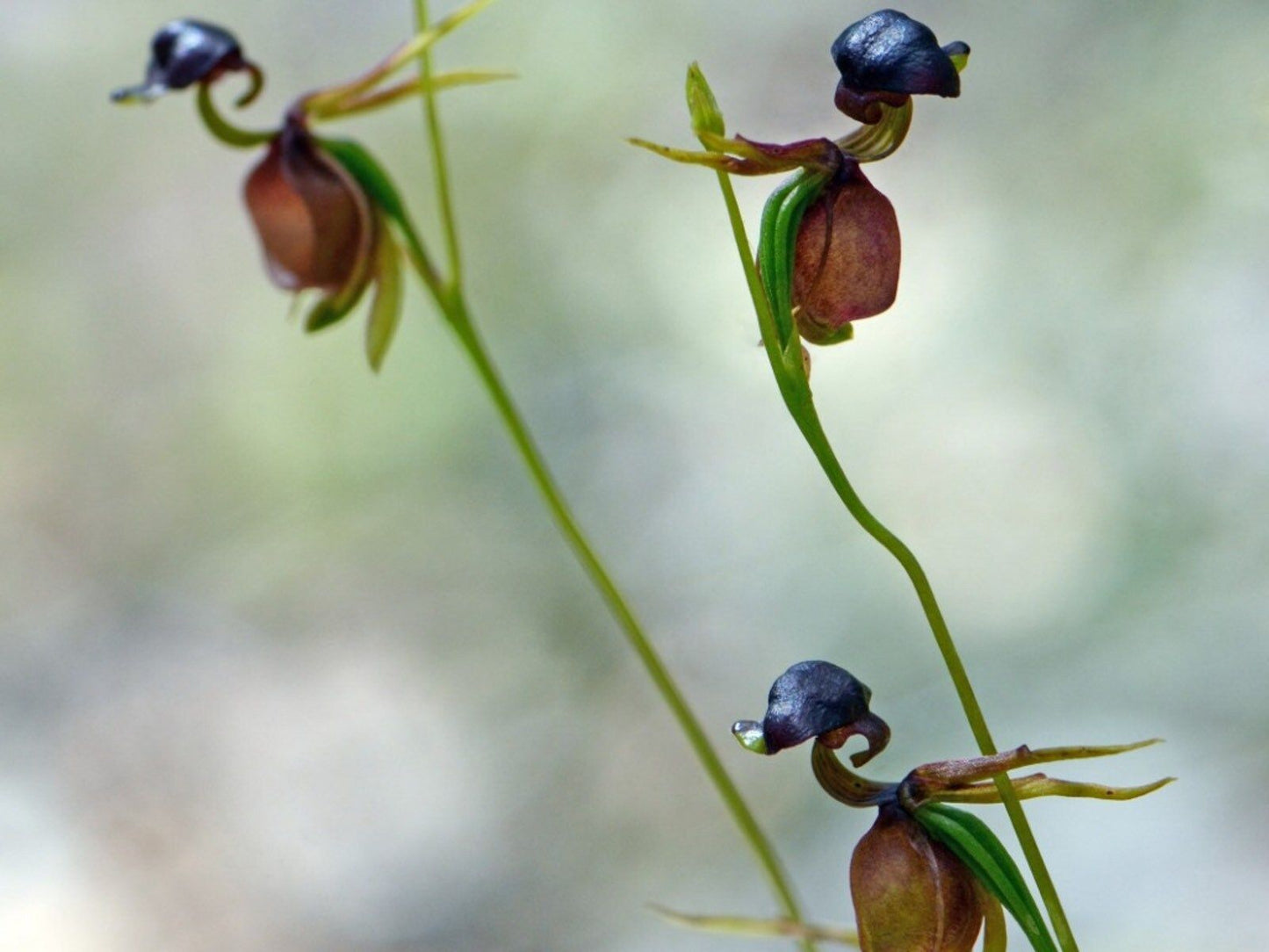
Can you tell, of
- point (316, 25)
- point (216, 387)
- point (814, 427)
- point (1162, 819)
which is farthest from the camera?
point (316, 25)

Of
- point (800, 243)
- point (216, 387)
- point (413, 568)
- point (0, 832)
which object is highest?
point (216, 387)

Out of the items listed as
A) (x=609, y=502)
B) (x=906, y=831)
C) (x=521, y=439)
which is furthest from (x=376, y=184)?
(x=609, y=502)

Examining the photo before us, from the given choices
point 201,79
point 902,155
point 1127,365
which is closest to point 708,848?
point 1127,365

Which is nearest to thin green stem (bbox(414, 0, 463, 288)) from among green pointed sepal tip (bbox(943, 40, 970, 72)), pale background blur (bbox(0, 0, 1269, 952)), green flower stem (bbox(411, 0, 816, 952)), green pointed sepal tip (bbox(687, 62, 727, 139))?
green flower stem (bbox(411, 0, 816, 952))

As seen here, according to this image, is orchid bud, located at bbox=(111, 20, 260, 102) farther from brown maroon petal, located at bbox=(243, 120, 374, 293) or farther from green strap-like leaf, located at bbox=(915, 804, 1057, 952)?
green strap-like leaf, located at bbox=(915, 804, 1057, 952)

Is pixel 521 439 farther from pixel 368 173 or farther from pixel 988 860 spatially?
pixel 988 860

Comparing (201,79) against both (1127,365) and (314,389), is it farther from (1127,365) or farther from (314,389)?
(314,389)
